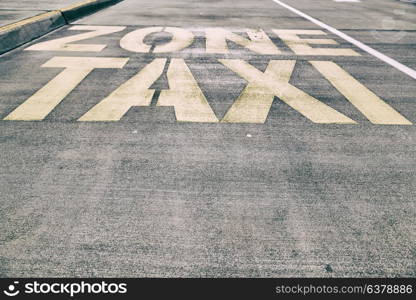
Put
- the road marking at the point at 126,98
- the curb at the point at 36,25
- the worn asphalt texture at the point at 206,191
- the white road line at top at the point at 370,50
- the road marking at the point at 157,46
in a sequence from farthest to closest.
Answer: the road marking at the point at 157,46 < the curb at the point at 36,25 < the white road line at top at the point at 370,50 < the road marking at the point at 126,98 < the worn asphalt texture at the point at 206,191

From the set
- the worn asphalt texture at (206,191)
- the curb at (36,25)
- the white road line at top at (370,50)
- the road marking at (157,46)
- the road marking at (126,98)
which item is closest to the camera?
the worn asphalt texture at (206,191)

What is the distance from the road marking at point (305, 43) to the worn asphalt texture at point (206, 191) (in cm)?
195

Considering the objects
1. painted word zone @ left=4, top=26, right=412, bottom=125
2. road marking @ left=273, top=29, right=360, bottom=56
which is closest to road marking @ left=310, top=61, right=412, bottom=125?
painted word zone @ left=4, top=26, right=412, bottom=125

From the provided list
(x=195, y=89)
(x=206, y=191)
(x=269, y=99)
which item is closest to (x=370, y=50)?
(x=269, y=99)

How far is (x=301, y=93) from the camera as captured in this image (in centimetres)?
538

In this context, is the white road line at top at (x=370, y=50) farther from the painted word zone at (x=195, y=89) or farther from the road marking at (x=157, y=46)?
the road marking at (x=157, y=46)

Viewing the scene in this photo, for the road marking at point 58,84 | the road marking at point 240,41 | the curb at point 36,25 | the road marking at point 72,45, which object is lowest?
the road marking at point 58,84

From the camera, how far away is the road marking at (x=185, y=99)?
4633 millimetres

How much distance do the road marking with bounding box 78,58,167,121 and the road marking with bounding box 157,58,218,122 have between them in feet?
0.82

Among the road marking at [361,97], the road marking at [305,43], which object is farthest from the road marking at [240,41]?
the road marking at [361,97]

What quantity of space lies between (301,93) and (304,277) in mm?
3530

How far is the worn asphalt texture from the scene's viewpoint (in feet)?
8.37

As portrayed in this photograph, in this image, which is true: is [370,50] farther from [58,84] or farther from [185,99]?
[58,84]

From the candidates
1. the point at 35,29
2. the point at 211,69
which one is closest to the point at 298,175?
the point at 211,69
